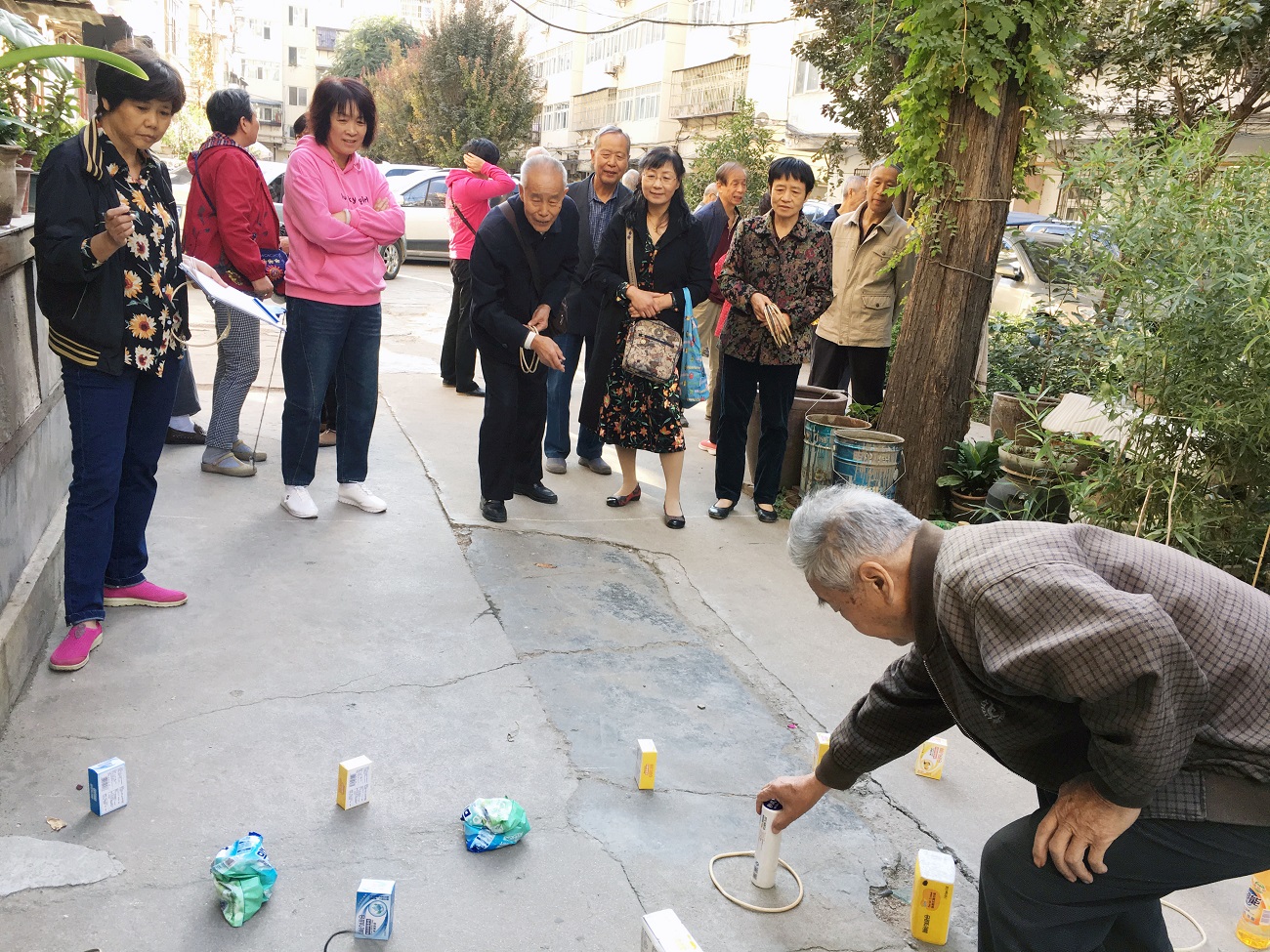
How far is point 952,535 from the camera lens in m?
1.97

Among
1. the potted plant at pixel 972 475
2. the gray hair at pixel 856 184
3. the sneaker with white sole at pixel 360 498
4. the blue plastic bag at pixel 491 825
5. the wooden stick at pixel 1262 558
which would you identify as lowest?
the blue plastic bag at pixel 491 825

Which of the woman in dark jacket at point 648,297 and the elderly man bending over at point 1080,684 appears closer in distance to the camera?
the elderly man bending over at point 1080,684

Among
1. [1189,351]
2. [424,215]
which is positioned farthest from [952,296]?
[424,215]

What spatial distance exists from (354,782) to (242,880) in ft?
1.47

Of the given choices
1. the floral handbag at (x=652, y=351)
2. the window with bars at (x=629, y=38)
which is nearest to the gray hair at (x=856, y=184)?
the floral handbag at (x=652, y=351)

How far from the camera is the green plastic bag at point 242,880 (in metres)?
2.37

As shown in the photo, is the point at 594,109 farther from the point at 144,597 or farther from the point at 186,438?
the point at 144,597

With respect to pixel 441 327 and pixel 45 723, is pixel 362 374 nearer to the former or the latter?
pixel 45 723

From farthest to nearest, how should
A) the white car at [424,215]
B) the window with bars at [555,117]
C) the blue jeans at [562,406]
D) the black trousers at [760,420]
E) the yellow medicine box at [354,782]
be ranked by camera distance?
the window with bars at [555,117] < the white car at [424,215] < the blue jeans at [562,406] < the black trousers at [760,420] < the yellow medicine box at [354,782]

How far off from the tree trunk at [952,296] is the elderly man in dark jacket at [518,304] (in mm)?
1872

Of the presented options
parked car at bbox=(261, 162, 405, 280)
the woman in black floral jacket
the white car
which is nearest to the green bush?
the woman in black floral jacket

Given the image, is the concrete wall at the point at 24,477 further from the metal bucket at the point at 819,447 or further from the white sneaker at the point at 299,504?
the metal bucket at the point at 819,447

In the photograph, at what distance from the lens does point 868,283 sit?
21.1ft

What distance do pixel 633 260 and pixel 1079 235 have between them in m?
2.10
